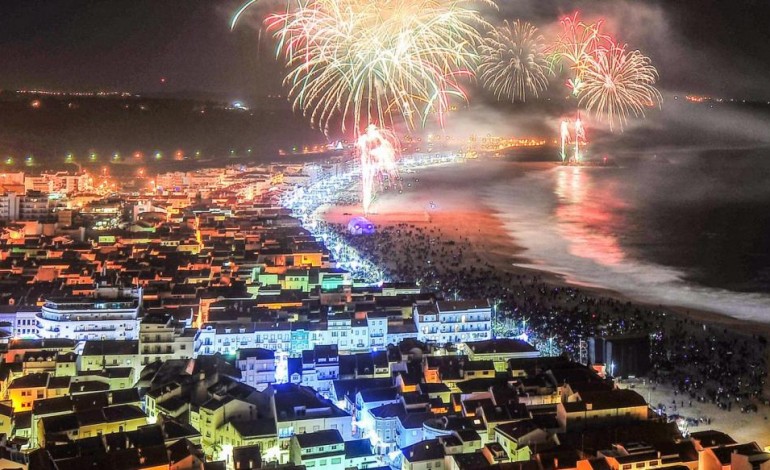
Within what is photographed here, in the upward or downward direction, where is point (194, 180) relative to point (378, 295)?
upward

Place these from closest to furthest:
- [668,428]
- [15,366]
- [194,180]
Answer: [668,428]
[15,366]
[194,180]

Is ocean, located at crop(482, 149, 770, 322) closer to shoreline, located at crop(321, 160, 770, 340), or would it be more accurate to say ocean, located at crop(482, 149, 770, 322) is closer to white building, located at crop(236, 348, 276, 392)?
shoreline, located at crop(321, 160, 770, 340)

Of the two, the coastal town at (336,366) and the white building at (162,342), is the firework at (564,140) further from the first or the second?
the white building at (162,342)

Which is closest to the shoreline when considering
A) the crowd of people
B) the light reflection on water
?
the crowd of people

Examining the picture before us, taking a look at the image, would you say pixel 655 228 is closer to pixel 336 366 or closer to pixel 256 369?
pixel 336 366

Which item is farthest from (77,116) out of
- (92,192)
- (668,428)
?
(668,428)

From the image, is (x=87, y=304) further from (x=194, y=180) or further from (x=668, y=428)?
(x=194, y=180)
